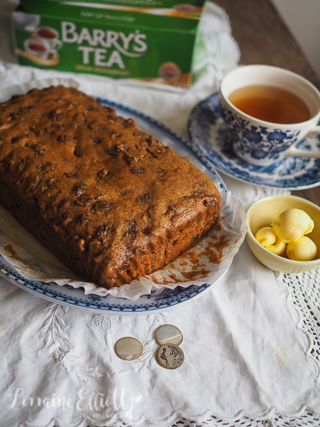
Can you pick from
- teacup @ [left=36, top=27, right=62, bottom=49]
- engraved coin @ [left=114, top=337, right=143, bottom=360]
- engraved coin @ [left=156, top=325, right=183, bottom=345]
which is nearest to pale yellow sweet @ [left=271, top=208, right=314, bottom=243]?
engraved coin @ [left=156, top=325, right=183, bottom=345]

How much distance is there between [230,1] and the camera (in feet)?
8.39

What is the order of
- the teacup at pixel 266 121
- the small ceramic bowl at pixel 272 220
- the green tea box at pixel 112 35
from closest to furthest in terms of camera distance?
1. the small ceramic bowl at pixel 272 220
2. the teacup at pixel 266 121
3. the green tea box at pixel 112 35

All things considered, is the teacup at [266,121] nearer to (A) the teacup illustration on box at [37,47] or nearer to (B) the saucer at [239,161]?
(B) the saucer at [239,161]

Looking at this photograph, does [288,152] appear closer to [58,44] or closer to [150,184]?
[150,184]

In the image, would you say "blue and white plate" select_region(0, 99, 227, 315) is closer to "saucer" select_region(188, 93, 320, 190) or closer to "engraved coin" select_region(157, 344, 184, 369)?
"engraved coin" select_region(157, 344, 184, 369)

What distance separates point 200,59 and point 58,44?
67 cm

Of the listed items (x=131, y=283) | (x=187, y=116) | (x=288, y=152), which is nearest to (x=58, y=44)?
(x=187, y=116)

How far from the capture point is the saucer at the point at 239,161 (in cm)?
160

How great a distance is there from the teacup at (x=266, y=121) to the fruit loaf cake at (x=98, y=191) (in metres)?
0.32

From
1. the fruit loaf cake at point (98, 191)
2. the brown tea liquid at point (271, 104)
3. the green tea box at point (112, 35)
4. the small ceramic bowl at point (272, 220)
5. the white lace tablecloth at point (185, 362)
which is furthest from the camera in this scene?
the green tea box at point (112, 35)

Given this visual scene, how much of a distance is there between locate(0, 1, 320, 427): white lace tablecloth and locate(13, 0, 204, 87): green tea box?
3.30ft

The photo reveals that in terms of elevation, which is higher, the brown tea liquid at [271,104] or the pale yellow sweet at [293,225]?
the brown tea liquid at [271,104]

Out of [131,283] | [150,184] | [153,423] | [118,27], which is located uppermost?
[118,27]

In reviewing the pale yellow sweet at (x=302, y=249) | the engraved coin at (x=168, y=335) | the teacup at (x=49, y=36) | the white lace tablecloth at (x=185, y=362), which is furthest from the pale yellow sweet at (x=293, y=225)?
the teacup at (x=49, y=36)
